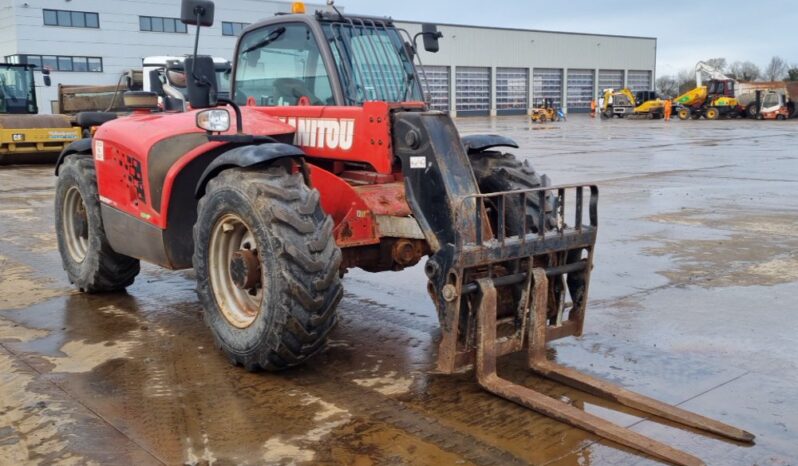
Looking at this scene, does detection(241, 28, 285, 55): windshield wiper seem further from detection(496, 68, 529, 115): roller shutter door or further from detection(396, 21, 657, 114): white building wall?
detection(496, 68, 529, 115): roller shutter door

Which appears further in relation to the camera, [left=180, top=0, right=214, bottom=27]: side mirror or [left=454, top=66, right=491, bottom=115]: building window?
[left=454, top=66, right=491, bottom=115]: building window

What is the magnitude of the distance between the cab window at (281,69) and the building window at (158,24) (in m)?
50.0

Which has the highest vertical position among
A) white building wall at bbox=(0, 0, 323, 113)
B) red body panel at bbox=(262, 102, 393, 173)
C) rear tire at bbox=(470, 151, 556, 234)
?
white building wall at bbox=(0, 0, 323, 113)

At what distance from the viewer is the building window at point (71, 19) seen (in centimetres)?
4900

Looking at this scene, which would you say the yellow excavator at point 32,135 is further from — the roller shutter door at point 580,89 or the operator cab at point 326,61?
the roller shutter door at point 580,89

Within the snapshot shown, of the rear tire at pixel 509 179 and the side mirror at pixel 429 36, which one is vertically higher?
the side mirror at pixel 429 36

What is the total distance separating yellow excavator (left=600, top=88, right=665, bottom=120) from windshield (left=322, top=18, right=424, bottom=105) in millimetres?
49594

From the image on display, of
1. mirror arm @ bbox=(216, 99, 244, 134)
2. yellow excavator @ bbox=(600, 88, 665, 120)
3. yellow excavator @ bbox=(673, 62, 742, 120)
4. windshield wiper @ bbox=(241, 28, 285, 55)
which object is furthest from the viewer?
yellow excavator @ bbox=(600, 88, 665, 120)

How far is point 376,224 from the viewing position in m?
5.00

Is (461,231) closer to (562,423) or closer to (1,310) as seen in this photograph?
(562,423)

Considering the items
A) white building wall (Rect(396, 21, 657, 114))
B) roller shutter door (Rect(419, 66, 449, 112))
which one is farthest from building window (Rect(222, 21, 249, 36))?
roller shutter door (Rect(419, 66, 449, 112))

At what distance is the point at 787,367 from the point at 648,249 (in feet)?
12.6

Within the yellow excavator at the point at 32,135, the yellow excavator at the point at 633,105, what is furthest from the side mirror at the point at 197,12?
the yellow excavator at the point at 633,105

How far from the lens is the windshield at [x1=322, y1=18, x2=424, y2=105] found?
5.21 metres
